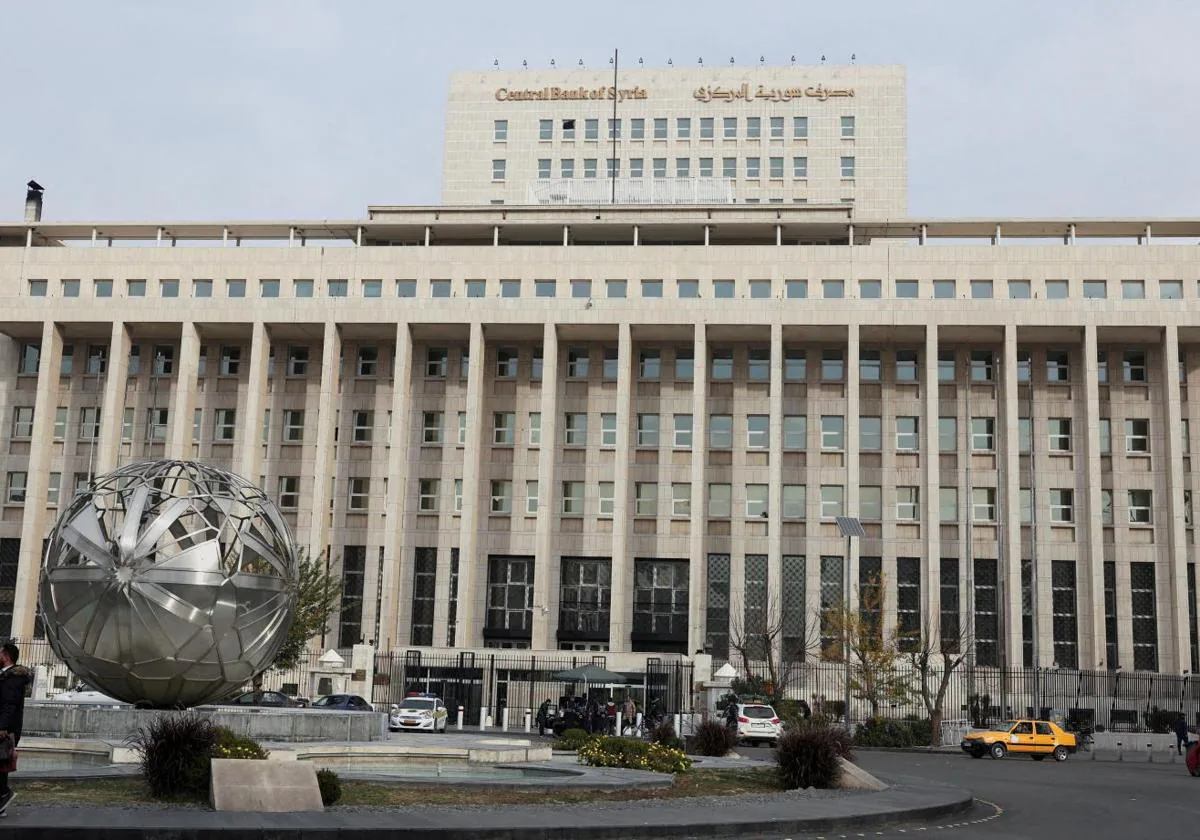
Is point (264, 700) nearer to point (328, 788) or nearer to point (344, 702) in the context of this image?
point (344, 702)

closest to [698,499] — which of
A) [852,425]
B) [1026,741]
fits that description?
[852,425]

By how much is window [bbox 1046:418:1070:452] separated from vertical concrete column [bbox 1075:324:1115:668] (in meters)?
1.44

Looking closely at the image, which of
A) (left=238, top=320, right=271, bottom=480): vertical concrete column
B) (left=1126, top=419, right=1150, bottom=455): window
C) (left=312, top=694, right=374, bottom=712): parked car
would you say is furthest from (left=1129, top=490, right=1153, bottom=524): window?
(left=238, top=320, right=271, bottom=480): vertical concrete column

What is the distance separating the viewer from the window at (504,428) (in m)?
61.2

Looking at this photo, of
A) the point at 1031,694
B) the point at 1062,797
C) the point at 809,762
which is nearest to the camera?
the point at 809,762

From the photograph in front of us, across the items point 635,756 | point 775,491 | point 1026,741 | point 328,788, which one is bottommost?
point 1026,741

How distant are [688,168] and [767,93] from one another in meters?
6.57

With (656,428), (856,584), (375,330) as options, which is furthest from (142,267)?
(856,584)

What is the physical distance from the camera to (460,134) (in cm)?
7881

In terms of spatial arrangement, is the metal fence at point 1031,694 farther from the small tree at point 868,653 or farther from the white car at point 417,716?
the white car at point 417,716

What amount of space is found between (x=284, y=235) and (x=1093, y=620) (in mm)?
43221

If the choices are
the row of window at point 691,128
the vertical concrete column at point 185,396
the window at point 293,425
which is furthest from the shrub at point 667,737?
the row of window at point 691,128

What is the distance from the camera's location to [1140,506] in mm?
58469

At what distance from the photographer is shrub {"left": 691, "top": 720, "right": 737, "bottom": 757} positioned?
28.1 meters
